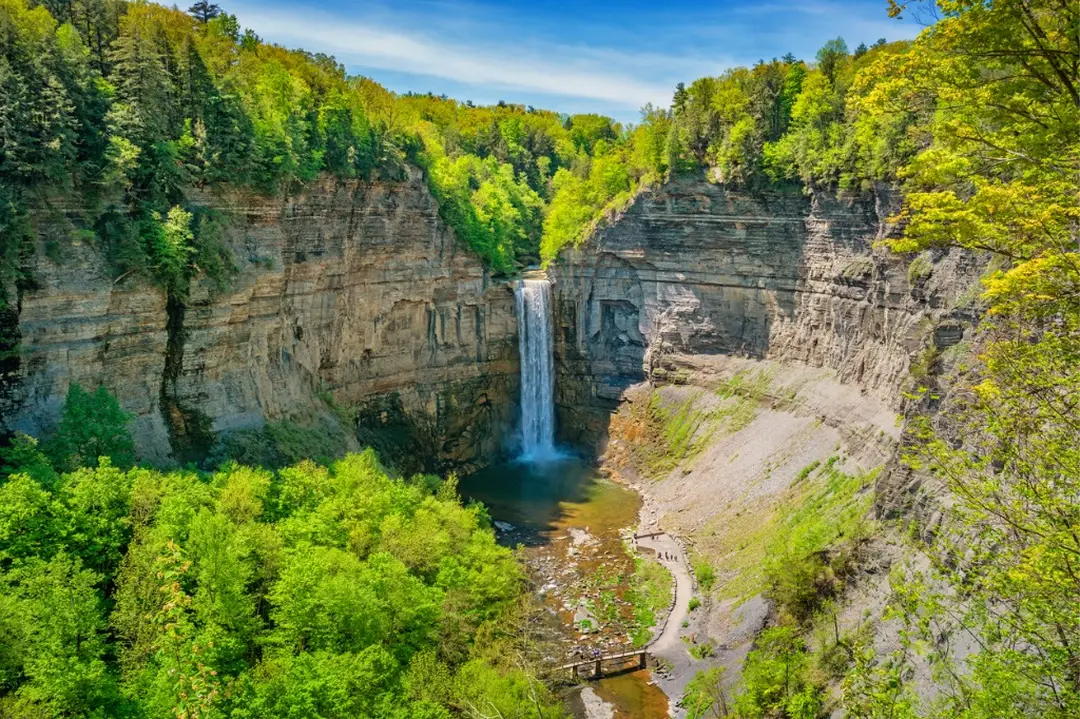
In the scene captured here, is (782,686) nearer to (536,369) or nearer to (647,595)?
(647,595)

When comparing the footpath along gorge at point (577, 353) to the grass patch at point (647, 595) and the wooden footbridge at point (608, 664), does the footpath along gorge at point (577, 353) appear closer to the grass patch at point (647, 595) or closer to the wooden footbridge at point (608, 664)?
the wooden footbridge at point (608, 664)

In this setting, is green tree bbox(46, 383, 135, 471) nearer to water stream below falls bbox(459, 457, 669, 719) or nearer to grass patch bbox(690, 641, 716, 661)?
water stream below falls bbox(459, 457, 669, 719)

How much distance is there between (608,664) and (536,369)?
3250 centimetres

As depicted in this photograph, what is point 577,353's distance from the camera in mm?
64250

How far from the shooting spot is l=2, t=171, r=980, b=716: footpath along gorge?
35562mm

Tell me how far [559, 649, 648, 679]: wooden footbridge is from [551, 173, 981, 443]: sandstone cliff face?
17687mm

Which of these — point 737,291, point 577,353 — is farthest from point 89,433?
point 737,291

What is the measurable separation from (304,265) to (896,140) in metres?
32.9

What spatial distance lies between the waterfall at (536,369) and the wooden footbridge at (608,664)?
2957 centimetres

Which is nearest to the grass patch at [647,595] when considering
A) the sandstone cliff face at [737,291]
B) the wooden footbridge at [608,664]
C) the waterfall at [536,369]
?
the wooden footbridge at [608,664]

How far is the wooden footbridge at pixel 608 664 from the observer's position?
33.3 m

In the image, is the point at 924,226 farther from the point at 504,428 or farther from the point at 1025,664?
the point at 504,428

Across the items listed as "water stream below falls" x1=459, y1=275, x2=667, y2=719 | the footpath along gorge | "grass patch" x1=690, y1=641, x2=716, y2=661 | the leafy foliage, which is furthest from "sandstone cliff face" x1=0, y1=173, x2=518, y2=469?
"grass patch" x1=690, y1=641, x2=716, y2=661

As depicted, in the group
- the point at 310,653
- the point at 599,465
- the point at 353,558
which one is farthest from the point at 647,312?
the point at 310,653
